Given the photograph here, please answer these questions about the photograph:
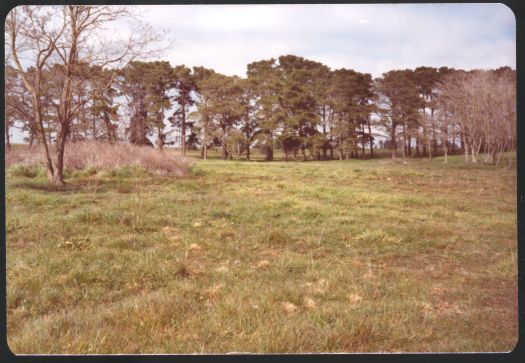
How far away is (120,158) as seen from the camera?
7699 mm

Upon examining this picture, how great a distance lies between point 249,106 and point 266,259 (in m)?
3.09

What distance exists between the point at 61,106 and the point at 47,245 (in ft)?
9.67

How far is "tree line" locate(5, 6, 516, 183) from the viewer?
263 inches

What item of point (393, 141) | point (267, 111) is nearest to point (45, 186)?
point (267, 111)

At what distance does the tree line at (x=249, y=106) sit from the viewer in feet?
21.9

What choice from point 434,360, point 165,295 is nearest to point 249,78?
point 165,295

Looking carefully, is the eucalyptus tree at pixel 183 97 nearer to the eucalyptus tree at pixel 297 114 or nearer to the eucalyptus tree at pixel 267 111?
the eucalyptus tree at pixel 267 111

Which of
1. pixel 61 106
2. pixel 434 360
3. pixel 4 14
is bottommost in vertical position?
pixel 434 360

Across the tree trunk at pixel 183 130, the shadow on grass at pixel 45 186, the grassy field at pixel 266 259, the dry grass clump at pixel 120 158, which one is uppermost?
the tree trunk at pixel 183 130

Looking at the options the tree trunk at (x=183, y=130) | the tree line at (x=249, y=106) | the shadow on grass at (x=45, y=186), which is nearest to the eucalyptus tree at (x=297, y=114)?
the tree line at (x=249, y=106)

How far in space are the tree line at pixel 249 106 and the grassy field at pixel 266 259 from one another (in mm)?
541

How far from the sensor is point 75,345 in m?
3.80

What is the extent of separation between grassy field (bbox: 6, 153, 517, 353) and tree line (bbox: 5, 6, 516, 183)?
541 millimetres

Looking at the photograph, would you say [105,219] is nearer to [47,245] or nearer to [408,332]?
[47,245]
